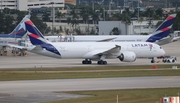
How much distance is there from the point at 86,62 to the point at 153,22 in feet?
288

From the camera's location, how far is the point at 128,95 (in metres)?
41.2

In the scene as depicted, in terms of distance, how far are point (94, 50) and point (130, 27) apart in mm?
84053

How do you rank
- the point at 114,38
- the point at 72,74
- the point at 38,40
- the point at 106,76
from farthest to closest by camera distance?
the point at 114,38 < the point at 38,40 < the point at 72,74 < the point at 106,76

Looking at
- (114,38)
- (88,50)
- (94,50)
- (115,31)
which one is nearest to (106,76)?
(88,50)

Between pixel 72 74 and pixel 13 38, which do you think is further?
pixel 13 38

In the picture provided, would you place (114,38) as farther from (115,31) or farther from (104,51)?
(115,31)

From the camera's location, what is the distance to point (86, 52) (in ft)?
251

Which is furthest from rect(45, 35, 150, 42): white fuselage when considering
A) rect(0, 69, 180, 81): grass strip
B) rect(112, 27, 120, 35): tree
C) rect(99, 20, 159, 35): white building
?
rect(99, 20, 159, 35): white building

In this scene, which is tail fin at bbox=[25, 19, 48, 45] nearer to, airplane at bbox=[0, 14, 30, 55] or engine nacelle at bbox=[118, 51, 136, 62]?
engine nacelle at bbox=[118, 51, 136, 62]

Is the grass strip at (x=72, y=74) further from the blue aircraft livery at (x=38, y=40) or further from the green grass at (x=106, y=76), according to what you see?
the blue aircraft livery at (x=38, y=40)

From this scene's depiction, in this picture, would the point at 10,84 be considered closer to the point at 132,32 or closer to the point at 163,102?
the point at 163,102

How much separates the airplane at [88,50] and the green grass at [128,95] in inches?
1208

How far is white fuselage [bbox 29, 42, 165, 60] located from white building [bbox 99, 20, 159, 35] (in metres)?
79.0

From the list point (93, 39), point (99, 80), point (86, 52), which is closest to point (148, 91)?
point (99, 80)
